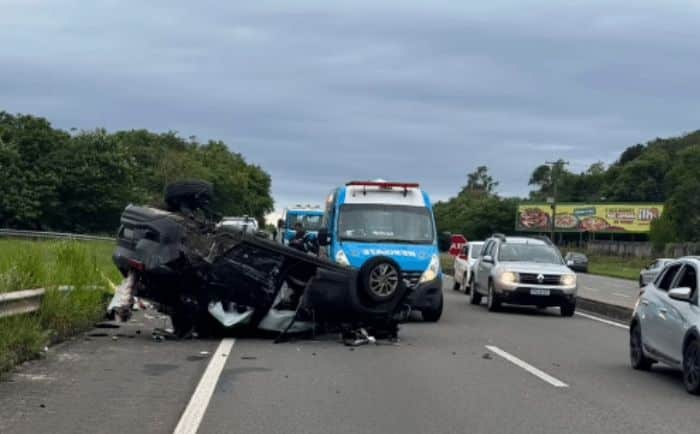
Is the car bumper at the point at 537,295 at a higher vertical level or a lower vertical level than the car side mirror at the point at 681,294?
lower

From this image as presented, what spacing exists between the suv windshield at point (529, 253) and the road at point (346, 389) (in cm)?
807

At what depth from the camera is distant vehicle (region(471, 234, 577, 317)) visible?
78.0 ft

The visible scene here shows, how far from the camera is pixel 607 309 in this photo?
2564 centimetres

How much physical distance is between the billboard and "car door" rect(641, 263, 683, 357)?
3950 inches

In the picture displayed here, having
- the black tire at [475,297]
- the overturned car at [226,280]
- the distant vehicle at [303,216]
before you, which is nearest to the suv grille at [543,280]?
the black tire at [475,297]

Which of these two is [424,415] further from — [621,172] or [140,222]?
[621,172]

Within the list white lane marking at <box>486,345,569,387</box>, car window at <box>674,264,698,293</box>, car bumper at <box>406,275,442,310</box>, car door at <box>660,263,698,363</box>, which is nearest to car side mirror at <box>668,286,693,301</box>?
car door at <box>660,263,698,363</box>

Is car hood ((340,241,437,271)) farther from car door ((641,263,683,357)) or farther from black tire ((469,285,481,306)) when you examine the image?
black tire ((469,285,481,306))

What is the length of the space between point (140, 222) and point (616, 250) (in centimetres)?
8462

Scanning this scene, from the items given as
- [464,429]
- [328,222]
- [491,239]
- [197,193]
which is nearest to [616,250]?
[491,239]

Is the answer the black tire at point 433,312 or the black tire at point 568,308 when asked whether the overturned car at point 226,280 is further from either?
the black tire at point 568,308

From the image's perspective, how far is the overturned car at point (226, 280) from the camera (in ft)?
49.8

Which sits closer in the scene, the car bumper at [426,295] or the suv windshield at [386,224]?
the car bumper at [426,295]

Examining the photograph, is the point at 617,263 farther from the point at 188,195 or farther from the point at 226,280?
the point at 226,280
